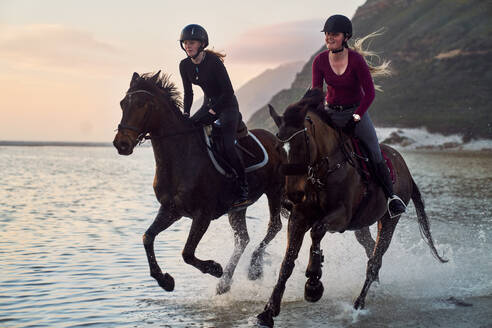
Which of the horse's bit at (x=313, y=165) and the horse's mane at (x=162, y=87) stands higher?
the horse's mane at (x=162, y=87)

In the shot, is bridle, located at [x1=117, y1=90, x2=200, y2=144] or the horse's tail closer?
bridle, located at [x1=117, y1=90, x2=200, y2=144]

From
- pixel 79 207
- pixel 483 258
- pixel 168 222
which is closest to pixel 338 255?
pixel 483 258

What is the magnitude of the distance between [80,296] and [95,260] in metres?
3.00

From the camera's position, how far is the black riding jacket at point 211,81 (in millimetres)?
9125

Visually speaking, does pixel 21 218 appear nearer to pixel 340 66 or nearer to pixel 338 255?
pixel 338 255

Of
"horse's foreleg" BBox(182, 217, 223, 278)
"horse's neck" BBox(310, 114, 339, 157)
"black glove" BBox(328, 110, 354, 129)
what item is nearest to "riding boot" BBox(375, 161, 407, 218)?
"black glove" BBox(328, 110, 354, 129)

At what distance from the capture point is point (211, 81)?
9.22 meters

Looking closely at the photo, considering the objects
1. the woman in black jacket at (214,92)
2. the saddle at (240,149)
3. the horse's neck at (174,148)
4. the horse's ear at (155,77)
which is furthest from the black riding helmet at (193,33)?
the saddle at (240,149)

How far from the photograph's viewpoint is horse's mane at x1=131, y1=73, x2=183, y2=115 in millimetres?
8555

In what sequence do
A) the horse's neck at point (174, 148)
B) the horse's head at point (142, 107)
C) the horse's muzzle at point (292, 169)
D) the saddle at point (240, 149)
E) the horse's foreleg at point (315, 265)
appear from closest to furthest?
1. the horse's muzzle at point (292, 169)
2. the horse's foreleg at point (315, 265)
3. the horse's head at point (142, 107)
4. the horse's neck at point (174, 148)
5. the saddle at point (240, 149)

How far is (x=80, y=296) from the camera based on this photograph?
8.91m

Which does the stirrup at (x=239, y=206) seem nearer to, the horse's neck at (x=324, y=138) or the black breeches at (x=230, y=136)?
the black breeches at (x=230, y=136)

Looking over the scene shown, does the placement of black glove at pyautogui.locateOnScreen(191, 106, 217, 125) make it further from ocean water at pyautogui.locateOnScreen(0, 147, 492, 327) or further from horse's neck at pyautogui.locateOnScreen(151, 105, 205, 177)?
ocean water at pyautogui.locateOnScreen(0, 147, 492, 327)

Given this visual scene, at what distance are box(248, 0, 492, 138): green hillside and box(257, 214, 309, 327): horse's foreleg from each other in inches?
4490
